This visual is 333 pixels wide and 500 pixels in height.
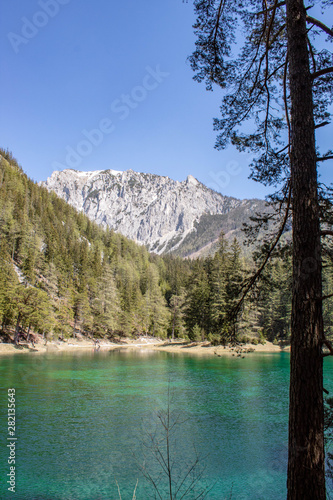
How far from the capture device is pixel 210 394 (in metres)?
18.9

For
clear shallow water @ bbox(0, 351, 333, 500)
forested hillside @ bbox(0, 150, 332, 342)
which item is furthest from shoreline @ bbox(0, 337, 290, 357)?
clear shallow water @ bbox(0, 351, 333, 500)

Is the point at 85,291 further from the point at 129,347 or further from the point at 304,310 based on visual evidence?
the point at 304,310

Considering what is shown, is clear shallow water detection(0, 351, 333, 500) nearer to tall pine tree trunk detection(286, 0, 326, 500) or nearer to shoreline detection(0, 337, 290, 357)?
tall pine tree trunk detection(286, 0, 326, 500)

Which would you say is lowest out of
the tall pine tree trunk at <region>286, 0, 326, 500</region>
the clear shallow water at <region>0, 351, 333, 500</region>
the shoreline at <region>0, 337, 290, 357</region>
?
the shoreline at <region>0, 337, 290, 357</region>

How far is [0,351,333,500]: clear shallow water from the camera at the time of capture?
849 centimetres

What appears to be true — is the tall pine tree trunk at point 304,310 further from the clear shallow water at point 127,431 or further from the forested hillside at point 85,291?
the forested hillside at point 85,291

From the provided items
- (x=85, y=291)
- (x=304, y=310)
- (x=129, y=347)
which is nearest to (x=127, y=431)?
(x=304, y=310)

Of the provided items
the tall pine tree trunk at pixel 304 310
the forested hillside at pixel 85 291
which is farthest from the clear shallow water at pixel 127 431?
the forested hillside at pixel 85 291

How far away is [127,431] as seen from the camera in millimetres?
12266

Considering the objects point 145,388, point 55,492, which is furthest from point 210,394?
point 55,492

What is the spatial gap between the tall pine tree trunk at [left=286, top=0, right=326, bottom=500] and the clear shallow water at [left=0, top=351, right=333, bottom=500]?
6330mm

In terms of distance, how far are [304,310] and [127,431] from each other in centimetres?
1152

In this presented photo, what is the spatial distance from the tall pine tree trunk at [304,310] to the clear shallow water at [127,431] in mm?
6330

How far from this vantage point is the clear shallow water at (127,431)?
8.49 metres
